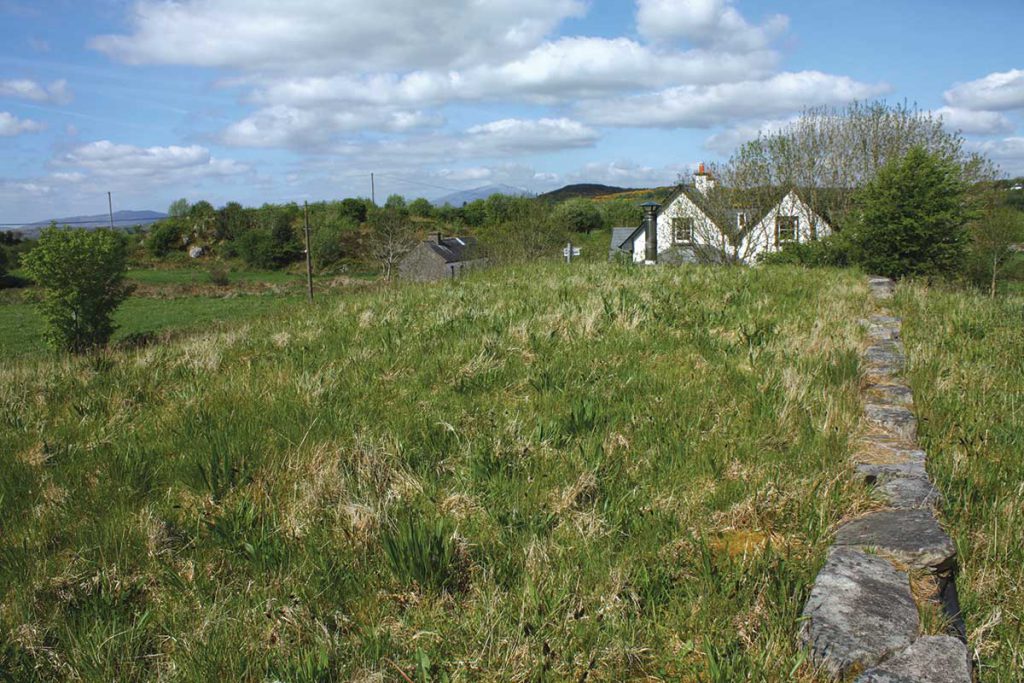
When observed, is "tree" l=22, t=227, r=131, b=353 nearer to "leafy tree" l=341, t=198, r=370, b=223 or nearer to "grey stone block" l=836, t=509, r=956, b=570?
"grey stone block" l=836, t=509, r=956, b=570

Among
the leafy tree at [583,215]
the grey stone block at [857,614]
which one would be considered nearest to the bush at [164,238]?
the leafy tree at [583,215]

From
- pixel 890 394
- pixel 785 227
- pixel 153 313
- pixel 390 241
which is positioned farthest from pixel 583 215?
pixel 890 394

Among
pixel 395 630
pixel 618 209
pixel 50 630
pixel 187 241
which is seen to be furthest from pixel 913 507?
pixel 187 241

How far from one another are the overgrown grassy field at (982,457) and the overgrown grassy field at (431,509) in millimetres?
443

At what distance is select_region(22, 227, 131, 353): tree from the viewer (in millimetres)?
→ 35031

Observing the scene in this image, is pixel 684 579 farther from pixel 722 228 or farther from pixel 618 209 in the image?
pixel 618 209

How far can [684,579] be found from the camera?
7.46ft

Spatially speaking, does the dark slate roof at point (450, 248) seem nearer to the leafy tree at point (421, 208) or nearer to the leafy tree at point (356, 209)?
the leafy tree at point (421, 208)

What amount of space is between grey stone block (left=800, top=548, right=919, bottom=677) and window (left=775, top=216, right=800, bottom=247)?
3804cm

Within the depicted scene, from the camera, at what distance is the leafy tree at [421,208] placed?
99188 millimetres

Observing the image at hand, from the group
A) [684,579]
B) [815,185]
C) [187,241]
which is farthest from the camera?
[187,241]

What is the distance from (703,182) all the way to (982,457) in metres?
41.7

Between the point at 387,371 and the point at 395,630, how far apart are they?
2.97 metres

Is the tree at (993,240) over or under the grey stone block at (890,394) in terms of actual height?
over
